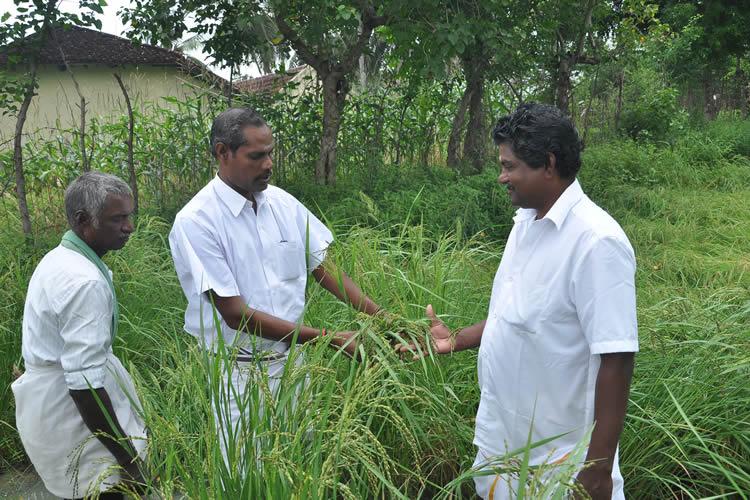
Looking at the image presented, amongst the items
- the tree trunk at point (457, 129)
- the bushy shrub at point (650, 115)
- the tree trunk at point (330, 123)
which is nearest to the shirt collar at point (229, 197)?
the tree trunk at point (330, 123)

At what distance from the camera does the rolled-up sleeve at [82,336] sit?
7.06 feet

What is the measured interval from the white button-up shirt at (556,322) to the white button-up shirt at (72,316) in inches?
47.9

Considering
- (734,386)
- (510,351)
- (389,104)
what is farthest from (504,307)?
(389,104)

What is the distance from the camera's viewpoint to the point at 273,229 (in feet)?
8.66

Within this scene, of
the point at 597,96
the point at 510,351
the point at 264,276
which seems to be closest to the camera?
the point at 510,351

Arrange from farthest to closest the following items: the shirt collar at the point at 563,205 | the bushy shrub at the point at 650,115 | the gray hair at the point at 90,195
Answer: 1. the bushy shrub at the point at 650,115
2. the gray hair at the point at 90,195
3. the shirt collar at the point at 563,205

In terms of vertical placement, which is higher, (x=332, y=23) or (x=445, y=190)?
(x=332, y=23)

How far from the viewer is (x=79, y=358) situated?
2.15 m

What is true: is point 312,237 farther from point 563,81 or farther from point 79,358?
point 563,81

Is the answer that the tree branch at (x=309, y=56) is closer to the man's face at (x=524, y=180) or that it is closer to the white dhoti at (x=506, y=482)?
the man's face at (x=524, y=180)

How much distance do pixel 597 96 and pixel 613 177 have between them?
527 centimetres

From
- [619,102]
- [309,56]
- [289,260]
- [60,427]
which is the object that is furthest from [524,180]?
[619,102]

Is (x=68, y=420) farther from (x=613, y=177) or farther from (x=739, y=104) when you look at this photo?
(x=739, y=104)

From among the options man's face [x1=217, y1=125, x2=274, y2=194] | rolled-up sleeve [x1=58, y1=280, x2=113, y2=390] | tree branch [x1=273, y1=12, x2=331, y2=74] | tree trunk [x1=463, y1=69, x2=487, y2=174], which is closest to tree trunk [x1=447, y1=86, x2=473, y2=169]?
tree trunk [x1=463, y1=69, x2=487, y2=174]
